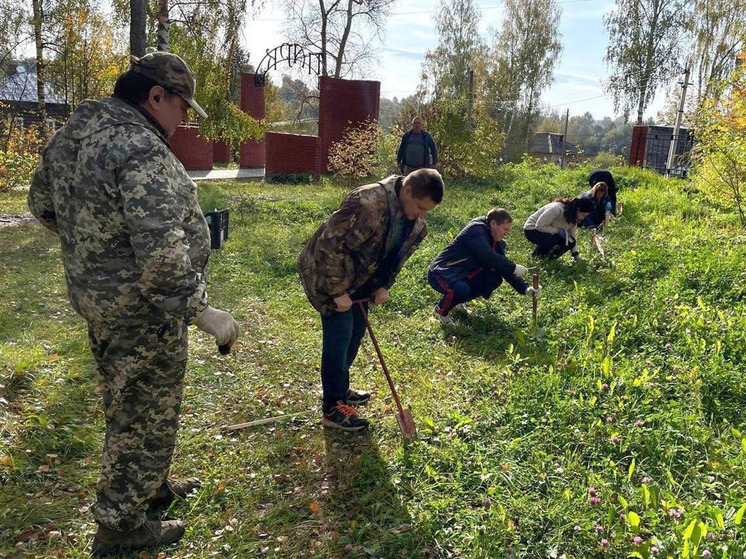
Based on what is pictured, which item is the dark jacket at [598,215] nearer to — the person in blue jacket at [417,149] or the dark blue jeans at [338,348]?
the person in blue jacket at [417,149]

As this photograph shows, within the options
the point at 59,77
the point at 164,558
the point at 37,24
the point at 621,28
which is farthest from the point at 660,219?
the point at 621,28

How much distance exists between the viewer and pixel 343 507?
2.81 m

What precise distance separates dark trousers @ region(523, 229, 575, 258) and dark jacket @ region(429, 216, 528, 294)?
1.64 meters

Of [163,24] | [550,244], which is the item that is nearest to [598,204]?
[550,244]

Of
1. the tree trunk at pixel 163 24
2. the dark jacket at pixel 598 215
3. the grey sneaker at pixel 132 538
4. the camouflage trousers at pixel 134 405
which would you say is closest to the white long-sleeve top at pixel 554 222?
the dark jacket at pixel 598 215

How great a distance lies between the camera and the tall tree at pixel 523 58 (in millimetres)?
32906

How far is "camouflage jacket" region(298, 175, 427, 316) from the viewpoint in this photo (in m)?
2.98

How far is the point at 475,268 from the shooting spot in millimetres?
5168

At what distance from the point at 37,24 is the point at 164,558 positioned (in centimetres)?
1797

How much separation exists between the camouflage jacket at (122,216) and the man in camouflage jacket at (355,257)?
37.6 inches

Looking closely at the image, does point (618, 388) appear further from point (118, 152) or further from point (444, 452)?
point (118, 152)

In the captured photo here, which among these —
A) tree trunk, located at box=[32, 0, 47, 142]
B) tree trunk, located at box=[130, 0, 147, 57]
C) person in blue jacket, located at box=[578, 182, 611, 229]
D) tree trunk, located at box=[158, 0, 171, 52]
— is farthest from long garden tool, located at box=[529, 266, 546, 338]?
tree trunk, located at box=[32, 0, 47, 142]

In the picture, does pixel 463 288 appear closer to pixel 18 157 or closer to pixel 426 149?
pixel 426 149

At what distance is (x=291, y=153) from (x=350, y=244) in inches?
628
